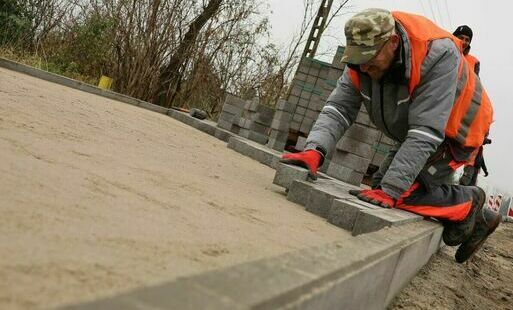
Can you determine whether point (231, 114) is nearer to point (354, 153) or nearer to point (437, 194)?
point (354, 153)

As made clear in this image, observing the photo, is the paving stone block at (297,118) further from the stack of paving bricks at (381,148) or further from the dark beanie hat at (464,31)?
the dark beanie hat at (464,31)

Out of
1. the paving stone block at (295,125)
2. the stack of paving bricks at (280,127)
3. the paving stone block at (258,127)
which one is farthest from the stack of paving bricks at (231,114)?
the paving stone block at (295,125)

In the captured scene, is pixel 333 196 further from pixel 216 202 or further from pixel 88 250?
pixel 88 250

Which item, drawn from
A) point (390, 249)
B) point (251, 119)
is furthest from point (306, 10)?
point (390, 249)

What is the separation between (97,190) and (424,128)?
192cm

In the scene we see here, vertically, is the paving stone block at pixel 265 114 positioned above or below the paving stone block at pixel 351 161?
above

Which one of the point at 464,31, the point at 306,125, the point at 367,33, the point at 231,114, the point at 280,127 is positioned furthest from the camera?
the point at 306,125

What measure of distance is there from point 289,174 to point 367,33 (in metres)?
0.99

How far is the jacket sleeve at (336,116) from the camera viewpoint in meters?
3.27

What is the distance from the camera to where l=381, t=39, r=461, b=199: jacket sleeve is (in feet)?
→ 9.04

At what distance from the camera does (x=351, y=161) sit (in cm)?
462

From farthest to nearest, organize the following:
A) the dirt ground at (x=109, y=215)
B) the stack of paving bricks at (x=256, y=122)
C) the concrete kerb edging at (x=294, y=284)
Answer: the stack of paving bricks at (x=256, y=122) < the dirt ground at (x=109, y=215) < the concrete kerb edging at (x=294, y=284)

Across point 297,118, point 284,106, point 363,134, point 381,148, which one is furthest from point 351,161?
point 297,118

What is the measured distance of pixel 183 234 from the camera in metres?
1.42
